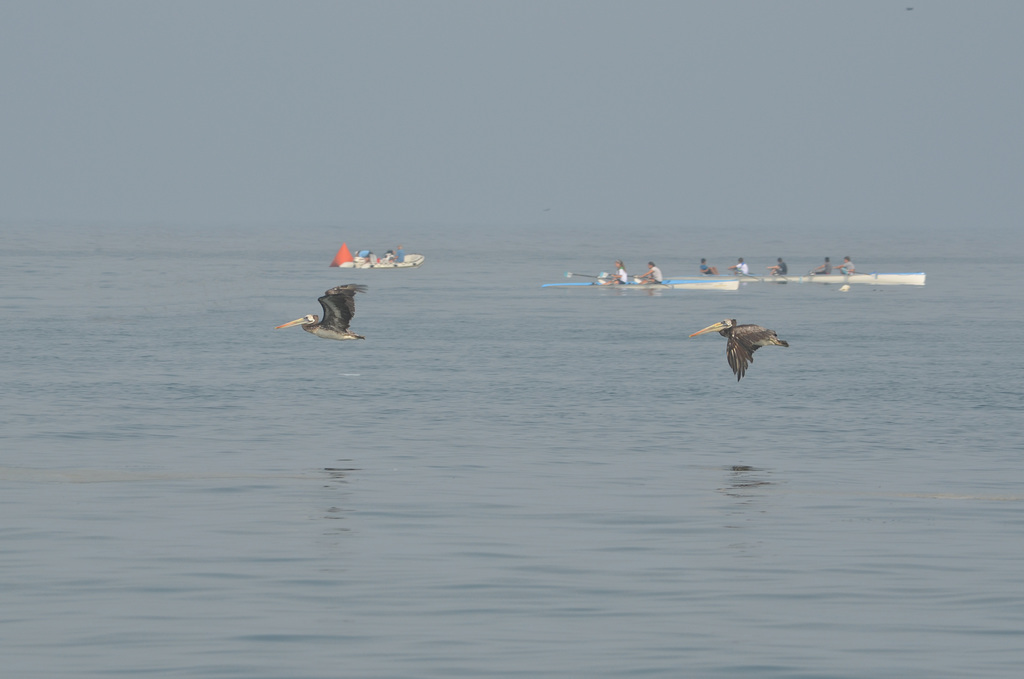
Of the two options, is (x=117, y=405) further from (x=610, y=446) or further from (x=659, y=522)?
(x=659, y=522)

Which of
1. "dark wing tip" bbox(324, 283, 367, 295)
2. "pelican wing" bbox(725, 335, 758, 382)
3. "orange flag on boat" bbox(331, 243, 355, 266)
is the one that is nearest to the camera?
"pelican wing" bbox(725, 335, 758, 382)

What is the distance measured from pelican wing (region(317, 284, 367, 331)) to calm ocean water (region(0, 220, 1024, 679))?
2461mm

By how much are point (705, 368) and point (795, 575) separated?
2605 cm

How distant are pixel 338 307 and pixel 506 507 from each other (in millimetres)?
5955

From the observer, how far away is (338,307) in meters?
26.0

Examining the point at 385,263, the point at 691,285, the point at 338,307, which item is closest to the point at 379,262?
the point at 385,263

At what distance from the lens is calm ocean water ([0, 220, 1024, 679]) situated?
1455 centimetres

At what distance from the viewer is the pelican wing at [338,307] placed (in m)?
24.7

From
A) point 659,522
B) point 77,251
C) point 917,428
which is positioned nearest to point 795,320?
point 917,428

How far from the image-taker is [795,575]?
17750 millimetres

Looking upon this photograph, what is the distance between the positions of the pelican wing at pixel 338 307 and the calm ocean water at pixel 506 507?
246 centimetres

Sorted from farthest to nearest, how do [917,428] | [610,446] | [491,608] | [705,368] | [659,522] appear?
[705,368]
[917,428]
[610,446]
[659,522]
[491,608]

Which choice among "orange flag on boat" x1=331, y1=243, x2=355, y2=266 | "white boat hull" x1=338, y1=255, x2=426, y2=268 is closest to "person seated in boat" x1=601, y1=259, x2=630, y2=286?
"white boat hull" x1=338, y1=255, x2=426, y2=268

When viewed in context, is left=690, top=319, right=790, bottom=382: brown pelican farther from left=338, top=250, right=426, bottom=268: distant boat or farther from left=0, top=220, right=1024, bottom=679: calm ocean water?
left=338, top=250, right=426, bottom=268: distant boat
